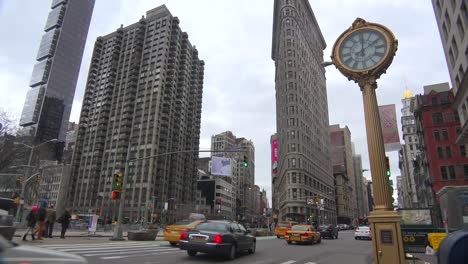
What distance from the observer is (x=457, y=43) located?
94.6 ft

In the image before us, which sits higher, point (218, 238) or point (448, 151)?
point (448, 151)

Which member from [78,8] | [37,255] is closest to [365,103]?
[37,255]

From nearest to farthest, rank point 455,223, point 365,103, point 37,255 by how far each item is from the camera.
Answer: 1. point 37,255
2. point 365,103
3. point 455,223

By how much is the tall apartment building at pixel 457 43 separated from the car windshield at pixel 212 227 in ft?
78.1

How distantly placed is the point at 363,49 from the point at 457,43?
912 inches

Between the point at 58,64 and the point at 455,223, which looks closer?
the point at 455,223

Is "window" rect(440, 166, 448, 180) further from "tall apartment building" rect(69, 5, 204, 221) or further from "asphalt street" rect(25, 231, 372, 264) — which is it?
→ "tall apartment building" rect(69, 5, 204, 221)

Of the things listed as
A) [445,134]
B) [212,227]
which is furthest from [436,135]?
[212,227]

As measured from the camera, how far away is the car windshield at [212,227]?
12438 millimetres

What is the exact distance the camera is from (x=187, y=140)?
431ft

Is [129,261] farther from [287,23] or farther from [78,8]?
[78,8]

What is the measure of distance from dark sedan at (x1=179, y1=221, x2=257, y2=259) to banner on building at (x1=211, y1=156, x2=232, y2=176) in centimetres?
3426

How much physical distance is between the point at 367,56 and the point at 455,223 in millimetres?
10490

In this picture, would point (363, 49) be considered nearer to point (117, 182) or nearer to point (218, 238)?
point (218, 238)
